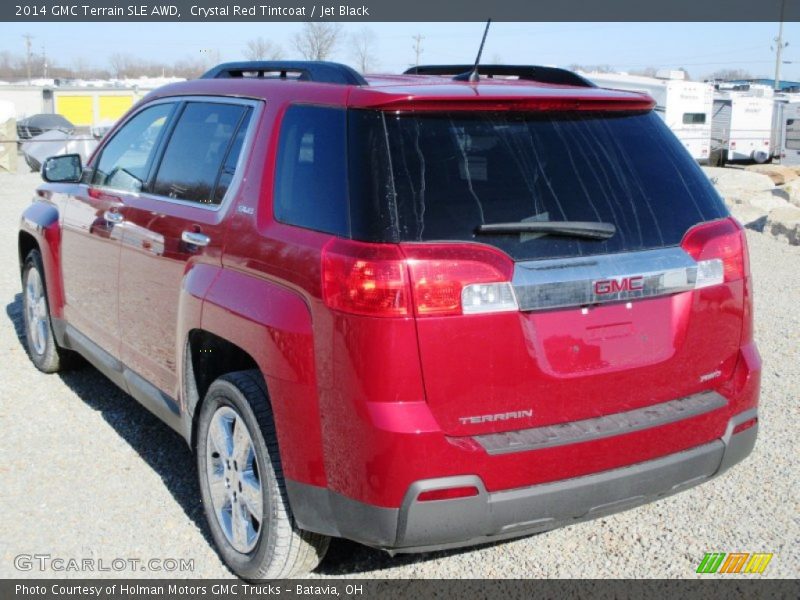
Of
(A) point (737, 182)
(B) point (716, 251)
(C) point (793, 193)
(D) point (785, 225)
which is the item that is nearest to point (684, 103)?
(A) point (737, 182)

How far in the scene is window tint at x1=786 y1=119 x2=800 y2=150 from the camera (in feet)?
121

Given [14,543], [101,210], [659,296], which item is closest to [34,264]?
[101,210]

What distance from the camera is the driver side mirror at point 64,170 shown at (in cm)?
543

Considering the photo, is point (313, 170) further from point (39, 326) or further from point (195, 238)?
point (39, 326)

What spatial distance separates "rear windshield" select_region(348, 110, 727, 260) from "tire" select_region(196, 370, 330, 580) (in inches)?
35.1

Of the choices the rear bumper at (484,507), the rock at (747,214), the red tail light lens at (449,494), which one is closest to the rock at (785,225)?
the rock at (747,214)

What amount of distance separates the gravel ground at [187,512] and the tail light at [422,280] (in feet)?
4.46

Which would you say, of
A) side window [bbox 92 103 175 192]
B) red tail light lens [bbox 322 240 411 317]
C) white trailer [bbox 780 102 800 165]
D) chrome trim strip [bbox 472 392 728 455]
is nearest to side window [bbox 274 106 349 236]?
red tail light lens [bbox 322 240 411 317]

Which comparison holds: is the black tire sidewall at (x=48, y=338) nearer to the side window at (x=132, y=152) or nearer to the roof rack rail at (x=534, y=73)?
the side window at (x=132, y=152)

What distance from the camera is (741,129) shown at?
36.8 metres

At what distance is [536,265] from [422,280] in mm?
396

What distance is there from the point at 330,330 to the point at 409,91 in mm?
836

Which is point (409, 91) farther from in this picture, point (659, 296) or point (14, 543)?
point (14, 543)

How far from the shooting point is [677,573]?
12.1ft
